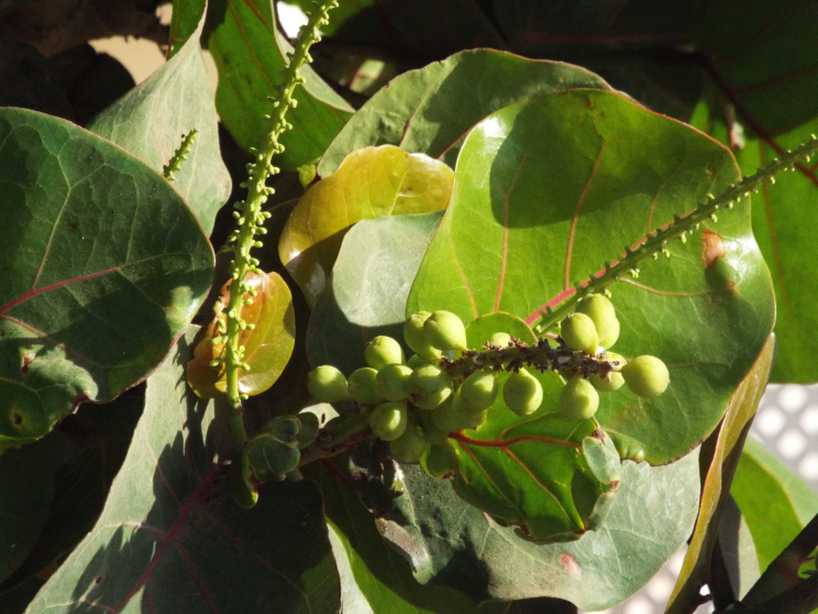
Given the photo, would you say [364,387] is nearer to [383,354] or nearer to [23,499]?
[383,354]

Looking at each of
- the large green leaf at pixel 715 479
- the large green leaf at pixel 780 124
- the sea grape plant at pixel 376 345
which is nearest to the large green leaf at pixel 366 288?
the sea grape plant at pixel 376 345

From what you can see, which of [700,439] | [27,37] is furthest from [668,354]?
[27,37]

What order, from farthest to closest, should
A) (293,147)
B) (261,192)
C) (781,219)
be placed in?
(781,219) → (293,147) → (261,192)

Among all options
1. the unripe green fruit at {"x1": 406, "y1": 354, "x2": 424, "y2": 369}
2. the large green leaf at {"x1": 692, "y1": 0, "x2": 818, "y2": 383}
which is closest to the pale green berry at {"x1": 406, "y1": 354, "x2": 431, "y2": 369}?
the unripe green fruit at {"x1": 406, "y1": 354, "x2": 424, "y2": 369}

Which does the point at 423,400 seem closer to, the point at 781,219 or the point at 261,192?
the point at 261,192

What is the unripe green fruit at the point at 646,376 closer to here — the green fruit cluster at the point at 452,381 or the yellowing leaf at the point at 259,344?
the green fruit cluster at the point at 452,381

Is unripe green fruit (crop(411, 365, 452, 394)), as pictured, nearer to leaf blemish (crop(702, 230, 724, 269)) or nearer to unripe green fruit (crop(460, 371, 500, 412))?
unripe green fruit (crop(460, 371, 500, 412))
